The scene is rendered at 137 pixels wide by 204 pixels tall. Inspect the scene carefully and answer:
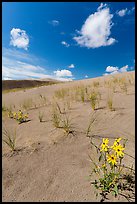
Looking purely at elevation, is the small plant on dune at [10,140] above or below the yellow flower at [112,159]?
below

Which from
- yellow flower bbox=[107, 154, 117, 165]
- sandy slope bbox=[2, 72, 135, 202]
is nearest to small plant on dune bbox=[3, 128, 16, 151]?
sandy slope bbox=[2, 72, 135, 202]

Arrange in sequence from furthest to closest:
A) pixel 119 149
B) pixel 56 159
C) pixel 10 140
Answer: pixel 10 140 → pixel 56 159 → pixel 119 149

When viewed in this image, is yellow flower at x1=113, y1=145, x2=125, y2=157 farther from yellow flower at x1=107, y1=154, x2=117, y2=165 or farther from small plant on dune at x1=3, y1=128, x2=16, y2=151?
small plant on dune at x1=3, y1=128, x2=16, y2=151

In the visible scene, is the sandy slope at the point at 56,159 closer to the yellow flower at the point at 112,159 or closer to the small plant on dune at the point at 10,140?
the small plant on dune at the point at 10,140

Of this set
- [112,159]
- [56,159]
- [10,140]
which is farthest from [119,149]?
[10,140]

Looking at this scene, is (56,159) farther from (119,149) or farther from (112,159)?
(119,149)

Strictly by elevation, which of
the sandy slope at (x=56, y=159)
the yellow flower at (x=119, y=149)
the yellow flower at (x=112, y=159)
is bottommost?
the sandy slope at (x=56, y=159)

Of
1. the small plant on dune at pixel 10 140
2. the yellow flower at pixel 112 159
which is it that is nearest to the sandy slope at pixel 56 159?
the small plant on dune at pixel 10 140

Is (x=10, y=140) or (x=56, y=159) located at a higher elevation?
(x=10, y=140)

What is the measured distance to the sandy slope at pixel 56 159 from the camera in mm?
1927

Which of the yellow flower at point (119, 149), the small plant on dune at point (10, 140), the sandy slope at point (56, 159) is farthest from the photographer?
the small plant on dune at point (10, 140)

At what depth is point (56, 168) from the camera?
229 cm

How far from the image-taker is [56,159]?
2494 millimetres

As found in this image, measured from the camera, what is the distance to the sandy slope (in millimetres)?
1927
